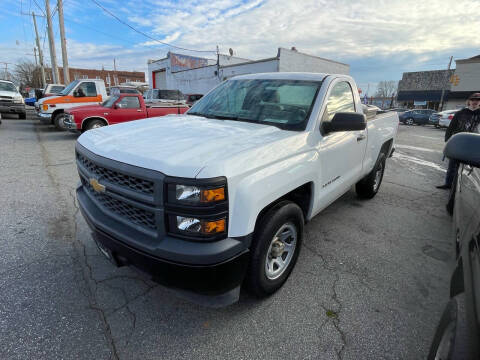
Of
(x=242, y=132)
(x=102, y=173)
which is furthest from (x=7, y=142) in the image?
(x=242, y=132)

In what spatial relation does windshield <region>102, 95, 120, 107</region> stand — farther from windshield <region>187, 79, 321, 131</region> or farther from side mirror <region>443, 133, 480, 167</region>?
side mirror <region>443, 133, 480, 167</region>

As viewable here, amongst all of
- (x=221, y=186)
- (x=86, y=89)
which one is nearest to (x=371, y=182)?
(x=221, y=186)

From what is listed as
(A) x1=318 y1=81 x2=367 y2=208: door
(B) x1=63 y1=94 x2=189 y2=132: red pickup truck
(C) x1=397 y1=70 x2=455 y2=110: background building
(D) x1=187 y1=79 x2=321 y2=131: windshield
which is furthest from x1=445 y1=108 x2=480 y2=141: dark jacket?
(C) x1=397 y1=70 x2=455 y2=110: background building

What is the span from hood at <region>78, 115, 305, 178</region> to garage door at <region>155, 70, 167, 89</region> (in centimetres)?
3527

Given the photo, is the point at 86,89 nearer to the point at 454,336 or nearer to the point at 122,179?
the point at 122,179

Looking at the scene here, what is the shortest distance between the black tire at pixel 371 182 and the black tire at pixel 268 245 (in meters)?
2.64

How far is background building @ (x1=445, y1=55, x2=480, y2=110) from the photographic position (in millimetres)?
35688

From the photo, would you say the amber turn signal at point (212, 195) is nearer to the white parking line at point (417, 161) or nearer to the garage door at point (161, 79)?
the white parking line at point (417, 161)

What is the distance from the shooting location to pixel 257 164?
76.4 inches

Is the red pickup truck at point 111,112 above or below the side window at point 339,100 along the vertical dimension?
below

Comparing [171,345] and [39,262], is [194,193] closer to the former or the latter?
[171,345]

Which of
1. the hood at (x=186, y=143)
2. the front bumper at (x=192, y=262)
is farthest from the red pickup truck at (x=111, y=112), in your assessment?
the front bumper at (x=192, y=262)

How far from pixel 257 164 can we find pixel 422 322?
1.86 meters

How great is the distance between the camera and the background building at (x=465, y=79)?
1405 inches
